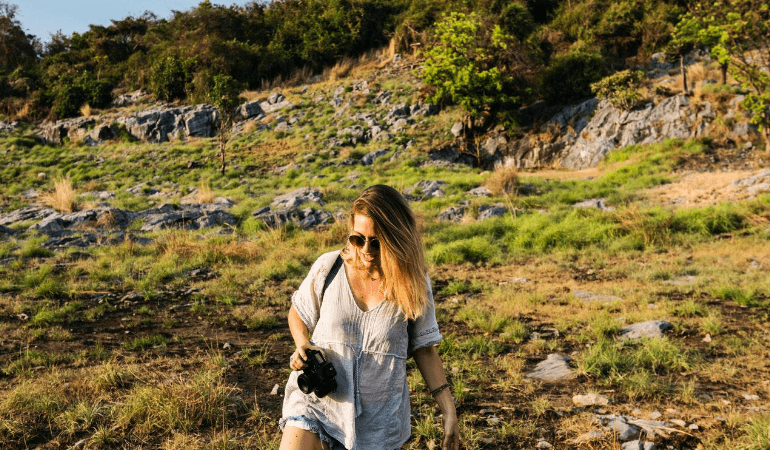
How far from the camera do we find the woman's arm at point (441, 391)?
1.93m

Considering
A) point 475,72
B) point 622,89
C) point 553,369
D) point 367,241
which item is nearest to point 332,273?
point 367,241

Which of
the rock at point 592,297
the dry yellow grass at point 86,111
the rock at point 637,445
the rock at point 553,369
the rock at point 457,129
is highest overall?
the dry yellow grass at point 86,111

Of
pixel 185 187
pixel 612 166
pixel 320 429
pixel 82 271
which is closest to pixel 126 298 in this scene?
pixel 82 271

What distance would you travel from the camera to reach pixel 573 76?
21047mm

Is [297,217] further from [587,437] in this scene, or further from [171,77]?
[171,77]

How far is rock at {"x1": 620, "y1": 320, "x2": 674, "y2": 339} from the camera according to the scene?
4.76 meters

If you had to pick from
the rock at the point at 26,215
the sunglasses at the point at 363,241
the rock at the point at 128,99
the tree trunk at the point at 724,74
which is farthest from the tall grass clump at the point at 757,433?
the rock at the point at 128,99

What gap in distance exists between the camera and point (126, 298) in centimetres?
654

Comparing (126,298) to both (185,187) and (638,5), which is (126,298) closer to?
(185,187)

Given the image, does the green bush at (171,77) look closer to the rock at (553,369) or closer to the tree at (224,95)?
the tree at (224,95)

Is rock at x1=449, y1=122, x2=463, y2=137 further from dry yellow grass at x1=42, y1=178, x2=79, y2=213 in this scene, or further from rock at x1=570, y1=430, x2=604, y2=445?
rock at x1=570, y1=430, x2=604, y2=445

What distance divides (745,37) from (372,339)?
1618 centimetres

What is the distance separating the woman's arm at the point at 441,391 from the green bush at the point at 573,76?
21.5m

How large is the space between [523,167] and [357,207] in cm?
1895
